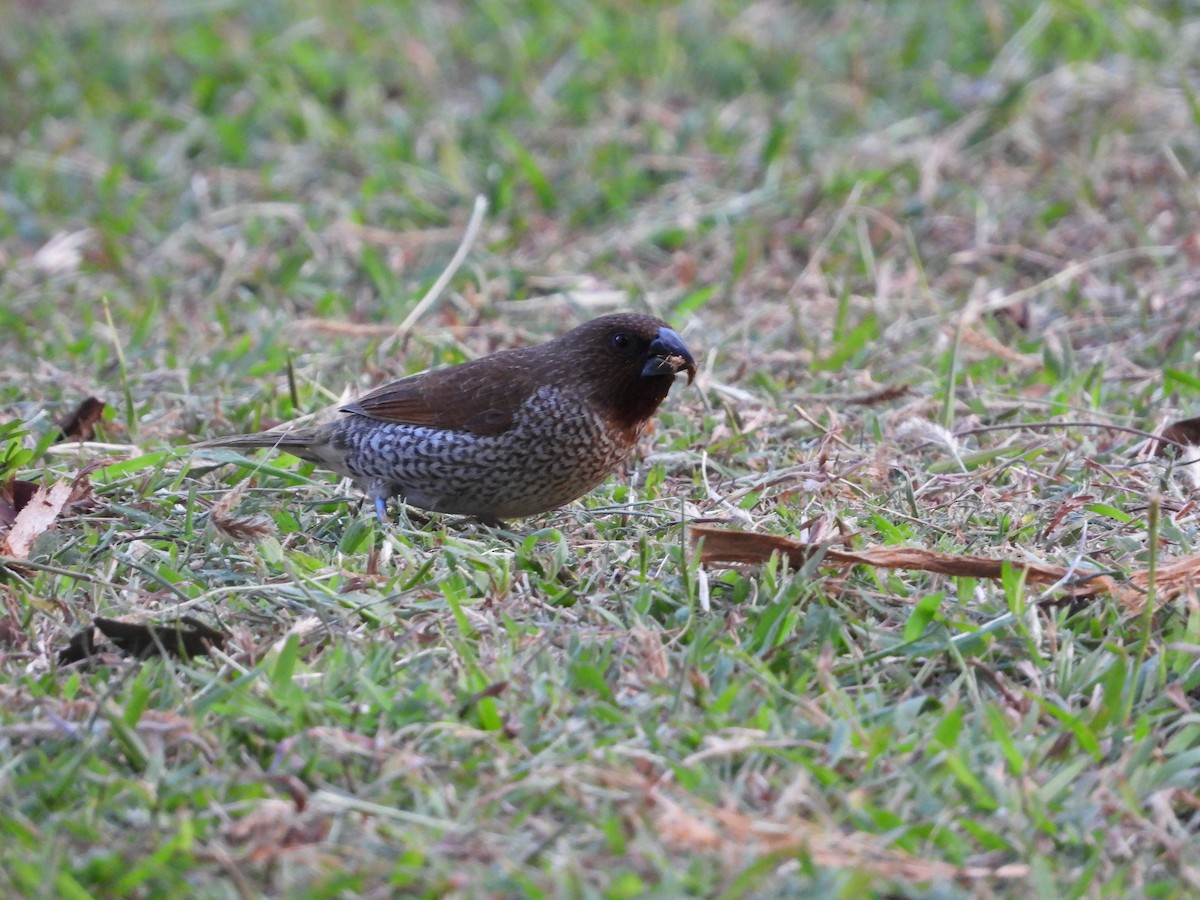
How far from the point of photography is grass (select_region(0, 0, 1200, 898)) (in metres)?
3.12

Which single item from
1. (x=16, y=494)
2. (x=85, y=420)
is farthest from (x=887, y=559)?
(x=85, y=420)

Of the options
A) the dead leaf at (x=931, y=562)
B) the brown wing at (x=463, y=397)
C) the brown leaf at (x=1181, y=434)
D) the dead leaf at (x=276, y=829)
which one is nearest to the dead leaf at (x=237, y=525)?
the brown wing at (x=463, y=397)

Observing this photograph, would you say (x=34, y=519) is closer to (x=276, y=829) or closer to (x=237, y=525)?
(x=237, y=525)

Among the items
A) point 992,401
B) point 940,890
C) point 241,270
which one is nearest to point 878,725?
point 940,890

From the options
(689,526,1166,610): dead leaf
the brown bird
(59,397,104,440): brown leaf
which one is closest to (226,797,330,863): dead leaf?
(689,526,1166,610): dead leaf

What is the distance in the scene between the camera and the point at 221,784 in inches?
126

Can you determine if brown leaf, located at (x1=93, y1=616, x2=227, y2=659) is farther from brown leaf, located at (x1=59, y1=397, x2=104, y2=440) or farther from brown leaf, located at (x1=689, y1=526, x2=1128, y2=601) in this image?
→ brown leaf, located at (x1=59, y1=397, x2=104, y2=440)

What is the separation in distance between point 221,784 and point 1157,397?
3.64m

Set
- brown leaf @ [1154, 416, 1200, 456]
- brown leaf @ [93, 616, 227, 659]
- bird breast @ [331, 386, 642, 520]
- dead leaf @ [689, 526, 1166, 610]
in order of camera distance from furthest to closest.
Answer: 1. brown leaf @ [1154, 416, 1200, 456]
2. bird breast @ [331, 386, 642, 520]
3. dead leaf @ [689, 526, 1166, 610]
4. brown leaf @ [93, 616, 227, 659]

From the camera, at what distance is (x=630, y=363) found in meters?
4.81

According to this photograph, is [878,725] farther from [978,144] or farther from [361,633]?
[978,144]

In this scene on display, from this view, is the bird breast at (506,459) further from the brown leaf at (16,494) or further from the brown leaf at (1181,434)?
the brown leaf at (1181,434)

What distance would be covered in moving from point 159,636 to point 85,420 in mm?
1821

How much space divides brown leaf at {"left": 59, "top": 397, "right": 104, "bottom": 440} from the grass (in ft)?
0.22
